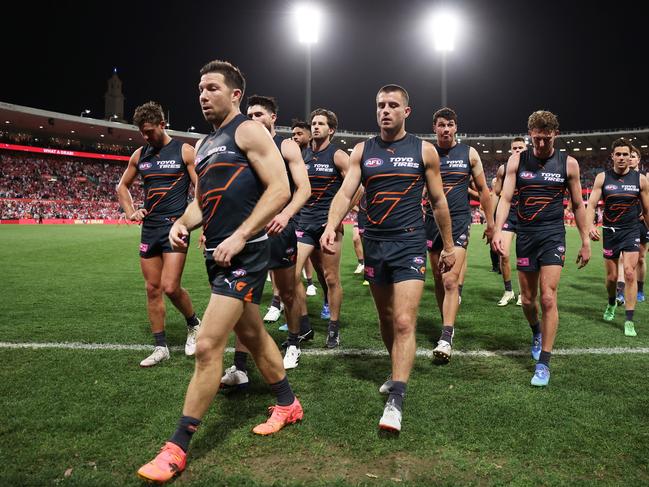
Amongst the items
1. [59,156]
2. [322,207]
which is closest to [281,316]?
[322,207]

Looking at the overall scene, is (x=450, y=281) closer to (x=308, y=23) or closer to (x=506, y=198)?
(x=506, y=198)

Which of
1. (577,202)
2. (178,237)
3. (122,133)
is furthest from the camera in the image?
(122,133)

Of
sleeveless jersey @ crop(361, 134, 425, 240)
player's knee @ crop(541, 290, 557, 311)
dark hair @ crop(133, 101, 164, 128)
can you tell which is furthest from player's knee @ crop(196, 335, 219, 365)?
player's knee @ crop(541, 290, 557, 311)

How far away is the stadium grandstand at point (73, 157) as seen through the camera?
45.2 meters

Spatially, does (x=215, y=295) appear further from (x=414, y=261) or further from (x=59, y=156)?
(x=59, y=156)

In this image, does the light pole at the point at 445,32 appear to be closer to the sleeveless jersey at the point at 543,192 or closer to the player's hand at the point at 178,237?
the sleeveless jersey at the point at 543,192

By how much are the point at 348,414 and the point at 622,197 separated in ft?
18.5

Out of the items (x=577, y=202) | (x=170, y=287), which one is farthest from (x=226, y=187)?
(x=577, y=202)

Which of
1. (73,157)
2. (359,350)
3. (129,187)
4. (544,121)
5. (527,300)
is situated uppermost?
(73,157)

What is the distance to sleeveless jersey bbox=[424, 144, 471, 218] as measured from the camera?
599 cm

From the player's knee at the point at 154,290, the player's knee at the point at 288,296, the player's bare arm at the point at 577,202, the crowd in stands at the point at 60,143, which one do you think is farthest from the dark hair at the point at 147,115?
the crowd in stands at the point at 60,143

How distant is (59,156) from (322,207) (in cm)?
6024

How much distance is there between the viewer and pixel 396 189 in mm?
3996

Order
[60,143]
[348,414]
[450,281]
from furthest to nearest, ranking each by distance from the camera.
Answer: [60,143] → [450,281] → [348,414]
